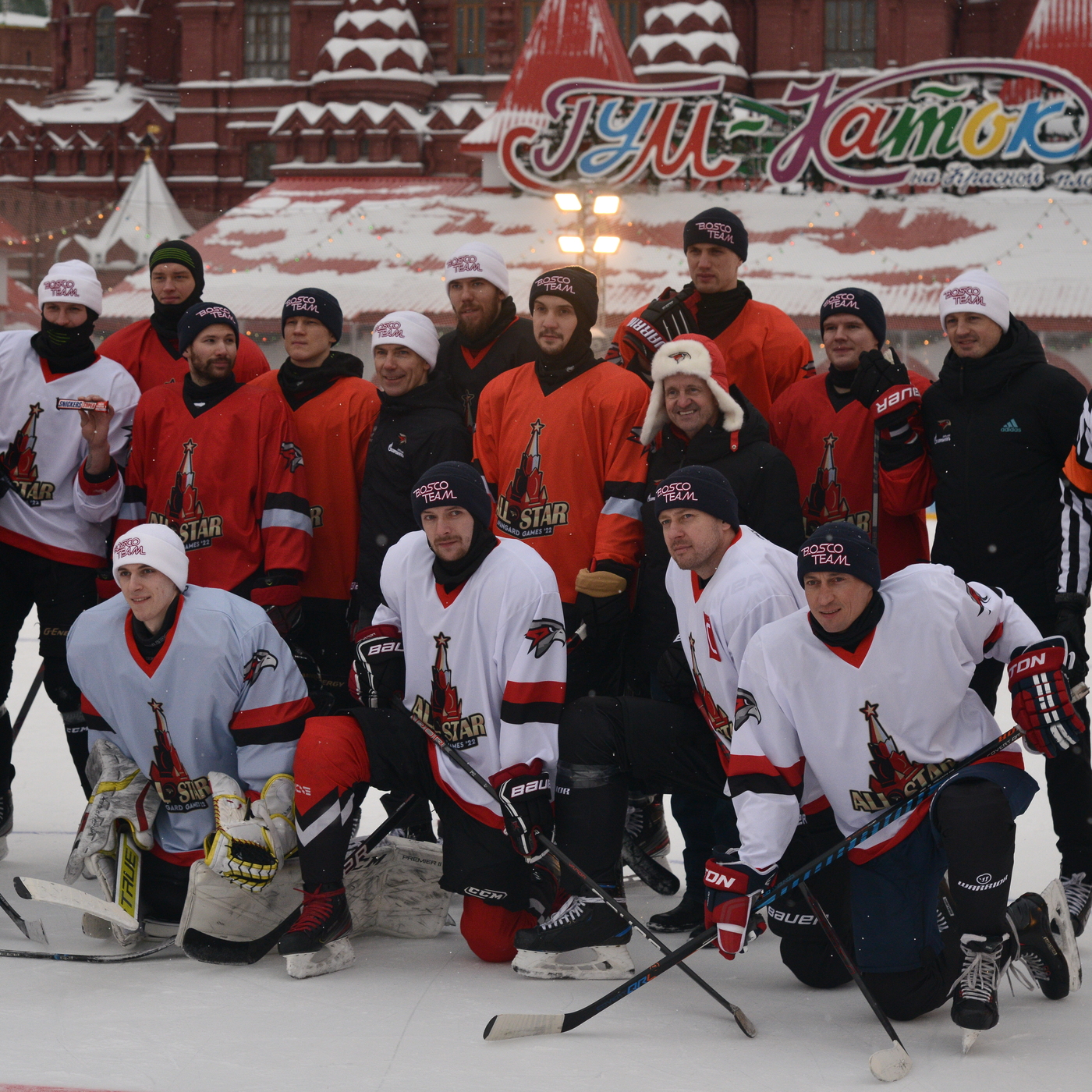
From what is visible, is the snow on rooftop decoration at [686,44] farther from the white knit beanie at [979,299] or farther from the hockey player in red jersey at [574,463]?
the white knit beanie at [979,299]

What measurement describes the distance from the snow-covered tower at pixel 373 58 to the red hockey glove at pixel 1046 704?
2518cm

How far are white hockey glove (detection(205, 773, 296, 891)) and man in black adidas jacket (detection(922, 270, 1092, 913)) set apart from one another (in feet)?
6.32

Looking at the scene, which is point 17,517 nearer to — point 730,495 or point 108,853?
point 108,853

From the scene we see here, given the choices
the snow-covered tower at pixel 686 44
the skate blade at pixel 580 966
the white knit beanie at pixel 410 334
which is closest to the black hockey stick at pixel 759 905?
the skate blade at pixel 580 966

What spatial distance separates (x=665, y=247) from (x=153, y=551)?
15.9 m

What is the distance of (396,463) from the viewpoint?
Result: 4453 millimetres

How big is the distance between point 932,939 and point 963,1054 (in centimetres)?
32

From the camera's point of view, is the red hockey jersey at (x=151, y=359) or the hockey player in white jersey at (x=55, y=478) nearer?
the hockey player in white jersey at (x=55, y=478)

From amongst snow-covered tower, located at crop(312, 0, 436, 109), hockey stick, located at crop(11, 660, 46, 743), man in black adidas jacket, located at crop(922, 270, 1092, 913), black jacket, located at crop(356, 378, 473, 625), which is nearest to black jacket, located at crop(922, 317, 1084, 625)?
man in black adidas jacket, located at crop(922, 270, 1092, 913)

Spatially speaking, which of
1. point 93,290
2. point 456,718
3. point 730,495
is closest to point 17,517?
point 93,290

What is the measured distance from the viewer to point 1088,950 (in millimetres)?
3787

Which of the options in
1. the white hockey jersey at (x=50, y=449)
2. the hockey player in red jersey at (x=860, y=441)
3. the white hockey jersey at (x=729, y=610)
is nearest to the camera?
the white hockey jersey at (x=729, y=610)

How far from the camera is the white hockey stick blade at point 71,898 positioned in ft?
11.7

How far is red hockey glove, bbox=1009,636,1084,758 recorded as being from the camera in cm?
309
